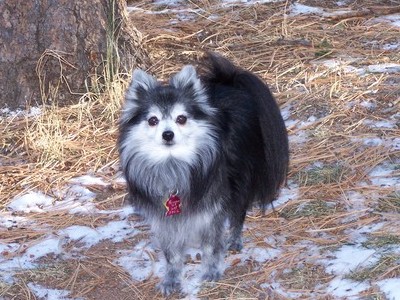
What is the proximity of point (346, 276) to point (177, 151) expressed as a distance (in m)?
0.94

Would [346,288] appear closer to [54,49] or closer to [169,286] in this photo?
[169,286]

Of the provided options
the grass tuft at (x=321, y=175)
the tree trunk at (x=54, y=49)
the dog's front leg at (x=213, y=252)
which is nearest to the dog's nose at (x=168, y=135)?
the dog's front leg at (x=213, y=252)

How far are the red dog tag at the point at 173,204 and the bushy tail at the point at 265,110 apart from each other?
0.56 m

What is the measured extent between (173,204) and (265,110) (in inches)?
27.1

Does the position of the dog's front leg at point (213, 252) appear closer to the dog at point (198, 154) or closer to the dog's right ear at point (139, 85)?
the dog at point (198, 154)

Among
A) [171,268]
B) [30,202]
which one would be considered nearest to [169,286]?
[171,268]

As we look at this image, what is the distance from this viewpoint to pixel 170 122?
A: 387cm

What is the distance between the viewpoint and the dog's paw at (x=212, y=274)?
165 inches

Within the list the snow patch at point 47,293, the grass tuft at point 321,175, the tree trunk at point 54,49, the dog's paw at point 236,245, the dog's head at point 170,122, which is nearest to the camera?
the dog's head at point 170,122

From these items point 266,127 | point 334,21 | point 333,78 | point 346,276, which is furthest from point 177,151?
point 334,21

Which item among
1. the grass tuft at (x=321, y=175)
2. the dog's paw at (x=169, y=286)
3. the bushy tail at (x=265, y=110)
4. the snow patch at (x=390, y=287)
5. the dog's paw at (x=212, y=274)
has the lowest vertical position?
the dog's paw at (x=169, y=286)

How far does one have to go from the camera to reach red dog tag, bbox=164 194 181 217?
4016 mm

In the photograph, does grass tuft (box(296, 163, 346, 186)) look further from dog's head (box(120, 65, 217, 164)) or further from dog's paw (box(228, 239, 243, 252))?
dog's head (box(120, 65, 217, 164))

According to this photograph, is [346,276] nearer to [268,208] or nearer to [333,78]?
[268,208]
